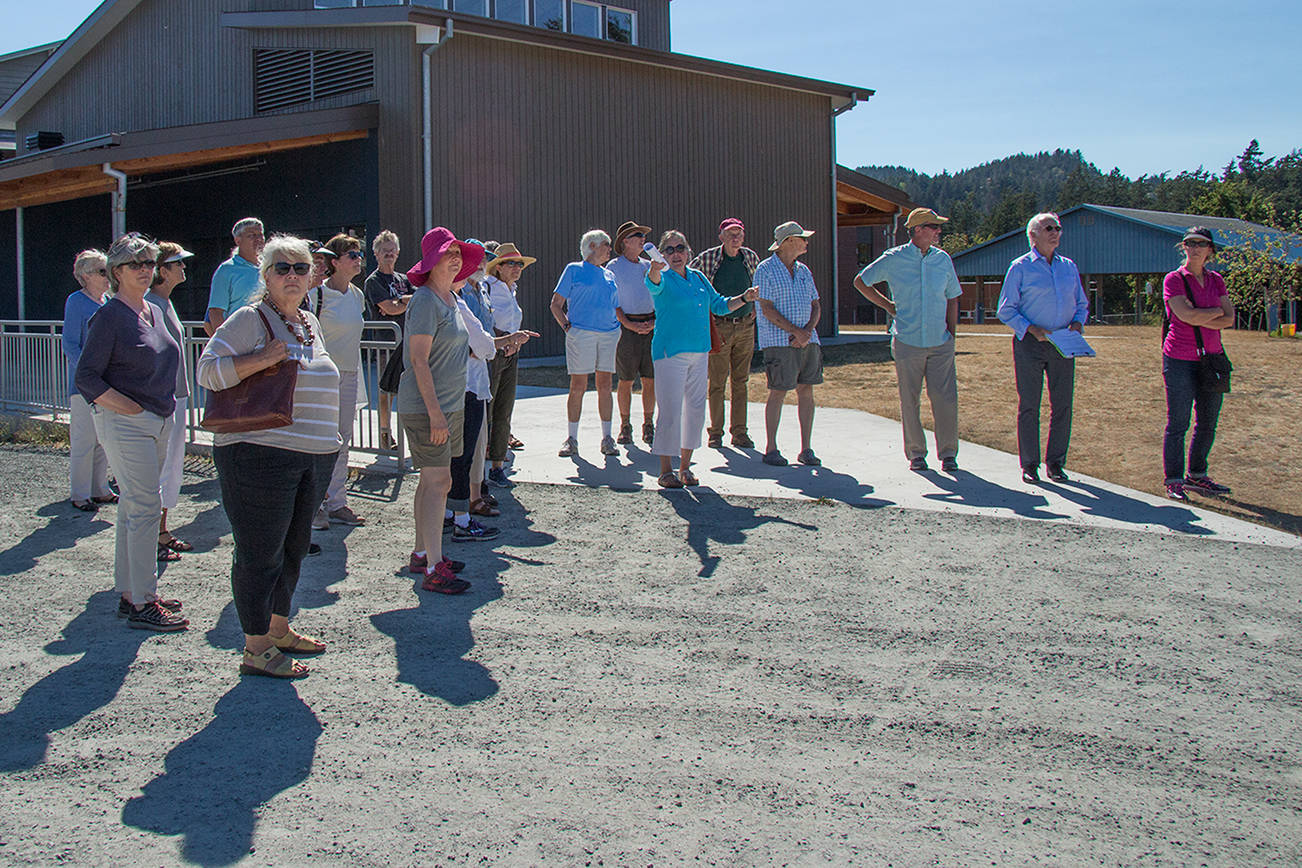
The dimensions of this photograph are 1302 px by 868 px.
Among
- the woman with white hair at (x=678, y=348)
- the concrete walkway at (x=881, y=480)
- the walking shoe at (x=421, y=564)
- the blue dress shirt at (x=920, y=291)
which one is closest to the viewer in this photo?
the walking shoe at (x=421, y=564)

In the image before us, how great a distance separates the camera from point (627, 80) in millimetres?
20141

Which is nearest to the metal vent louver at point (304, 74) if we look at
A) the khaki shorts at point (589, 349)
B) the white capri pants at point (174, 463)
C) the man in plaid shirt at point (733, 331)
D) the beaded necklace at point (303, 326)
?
the man in plaid shirt at point (733, 331)

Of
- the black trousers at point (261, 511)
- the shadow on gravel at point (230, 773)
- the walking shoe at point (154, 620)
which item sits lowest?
the shadow on gravel at point (230, 773)

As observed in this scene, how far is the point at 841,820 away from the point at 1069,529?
408 cm

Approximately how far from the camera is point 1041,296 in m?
7.96

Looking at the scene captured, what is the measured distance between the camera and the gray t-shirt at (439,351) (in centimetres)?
525

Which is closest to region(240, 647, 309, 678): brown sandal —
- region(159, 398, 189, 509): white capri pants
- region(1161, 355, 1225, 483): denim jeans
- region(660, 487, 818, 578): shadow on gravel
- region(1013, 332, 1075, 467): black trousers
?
region(159, 398, 189, 509): white capri pants

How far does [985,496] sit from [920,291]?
5.76 ft

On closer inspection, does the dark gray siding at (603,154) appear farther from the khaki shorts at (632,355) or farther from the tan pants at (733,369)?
the tan pants at (733,369)

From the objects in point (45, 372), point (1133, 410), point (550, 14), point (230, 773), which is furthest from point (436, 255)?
point (550, 14)

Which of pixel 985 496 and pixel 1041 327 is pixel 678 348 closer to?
pixel 985 496

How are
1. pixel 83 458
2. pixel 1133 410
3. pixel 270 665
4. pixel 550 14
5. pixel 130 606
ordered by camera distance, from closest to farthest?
pixel 270 665 → pixel 130 606 → pixel 83 458 → pixel 1133 410 → pixel 550 14

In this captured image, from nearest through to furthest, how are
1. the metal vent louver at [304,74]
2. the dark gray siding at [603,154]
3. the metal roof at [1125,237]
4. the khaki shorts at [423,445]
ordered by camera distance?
the khaki shorts at [423,445] < the dark gray siding at [603,154] < the metal vent louver at [304,74] < the metal roof at [1125,237]

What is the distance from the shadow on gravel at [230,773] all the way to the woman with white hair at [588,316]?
5.21 meters
